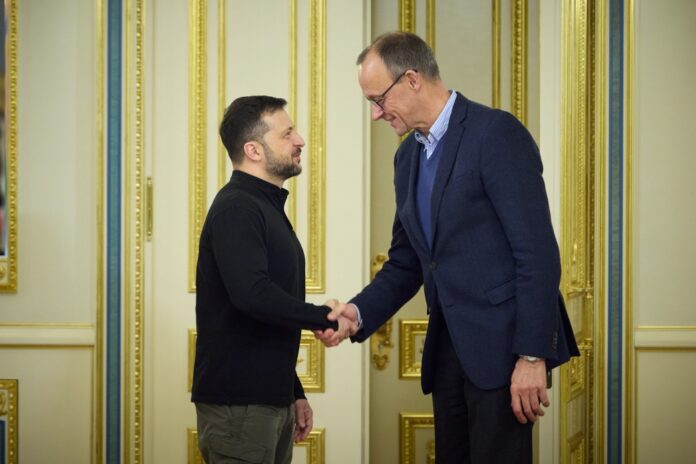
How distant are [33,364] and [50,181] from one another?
74 cm

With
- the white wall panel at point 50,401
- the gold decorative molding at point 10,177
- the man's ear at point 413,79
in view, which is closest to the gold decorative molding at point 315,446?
the white wall panel at point 50,401

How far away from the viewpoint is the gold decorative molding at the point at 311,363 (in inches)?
133

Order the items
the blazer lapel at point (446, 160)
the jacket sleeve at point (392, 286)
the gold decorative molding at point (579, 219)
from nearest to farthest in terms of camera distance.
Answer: the blazer lapel at point (446, 160) → the jacket sleeve at point (392, 286) → the gold decorative molding at point (579, 219)

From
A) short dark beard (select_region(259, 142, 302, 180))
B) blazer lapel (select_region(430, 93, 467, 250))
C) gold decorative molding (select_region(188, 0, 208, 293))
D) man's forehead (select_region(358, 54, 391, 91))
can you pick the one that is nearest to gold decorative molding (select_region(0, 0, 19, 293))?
gold decorative molding (select_region(188, 0, 208, 293))

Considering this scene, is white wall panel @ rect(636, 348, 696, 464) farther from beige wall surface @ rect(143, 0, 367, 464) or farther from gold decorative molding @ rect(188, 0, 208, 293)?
gold decorative molding @ rect(188, 0, 208, 293)

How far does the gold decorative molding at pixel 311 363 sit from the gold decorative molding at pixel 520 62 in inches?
49.4

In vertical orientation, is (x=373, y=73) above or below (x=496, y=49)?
below

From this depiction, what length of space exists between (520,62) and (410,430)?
5.30ft

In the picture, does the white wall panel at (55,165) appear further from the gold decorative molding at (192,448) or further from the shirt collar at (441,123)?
the shirt collar at (441,123)

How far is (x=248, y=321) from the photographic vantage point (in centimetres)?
215

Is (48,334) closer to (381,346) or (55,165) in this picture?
(55,165)

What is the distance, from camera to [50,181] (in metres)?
3.42

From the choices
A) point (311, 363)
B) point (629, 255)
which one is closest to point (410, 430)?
point (311, 363)

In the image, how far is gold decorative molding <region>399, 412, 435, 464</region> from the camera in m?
3.61
